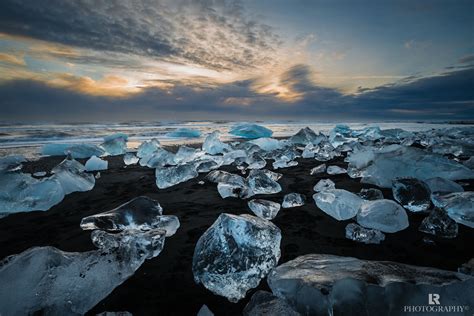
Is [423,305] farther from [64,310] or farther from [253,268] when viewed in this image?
[64,310]

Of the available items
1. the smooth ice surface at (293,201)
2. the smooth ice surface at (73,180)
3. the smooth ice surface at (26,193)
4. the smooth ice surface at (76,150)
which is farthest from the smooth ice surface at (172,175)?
the smooth ice surface at (76,150)

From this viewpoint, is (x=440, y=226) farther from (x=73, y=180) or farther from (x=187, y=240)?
(x=73, y=180)

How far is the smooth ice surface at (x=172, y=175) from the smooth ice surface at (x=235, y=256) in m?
1.79

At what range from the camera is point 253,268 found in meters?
1.26

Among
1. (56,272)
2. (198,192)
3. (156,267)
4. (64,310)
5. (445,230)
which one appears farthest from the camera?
(198,192)

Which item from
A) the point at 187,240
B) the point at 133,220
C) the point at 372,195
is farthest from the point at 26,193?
the point at 372,195

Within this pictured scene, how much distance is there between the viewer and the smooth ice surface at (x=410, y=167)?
285 cm

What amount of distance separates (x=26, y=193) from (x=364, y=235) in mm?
3129

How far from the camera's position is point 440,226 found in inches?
64.0

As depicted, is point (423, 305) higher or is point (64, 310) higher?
point (423, 305)

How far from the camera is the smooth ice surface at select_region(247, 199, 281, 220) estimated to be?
6.63 feet

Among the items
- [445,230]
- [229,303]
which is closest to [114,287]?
[229,303]

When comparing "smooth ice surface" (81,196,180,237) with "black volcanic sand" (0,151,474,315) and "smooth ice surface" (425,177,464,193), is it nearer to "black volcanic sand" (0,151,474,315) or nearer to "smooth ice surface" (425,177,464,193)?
"black volcanic sand" (0,151,474,315)

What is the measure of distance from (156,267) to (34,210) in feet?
5.90
